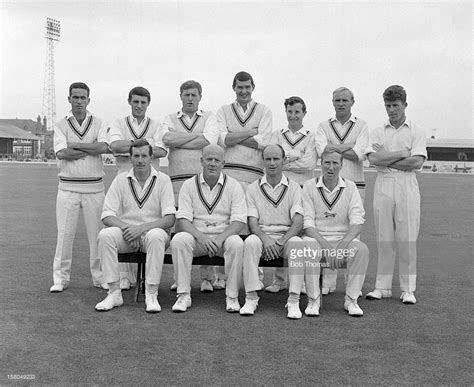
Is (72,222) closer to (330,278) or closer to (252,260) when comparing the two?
(252,260)

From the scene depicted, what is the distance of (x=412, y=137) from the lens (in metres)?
5.96

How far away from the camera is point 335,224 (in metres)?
5.79

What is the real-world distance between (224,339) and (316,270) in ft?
4.09

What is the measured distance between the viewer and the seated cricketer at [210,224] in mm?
5465

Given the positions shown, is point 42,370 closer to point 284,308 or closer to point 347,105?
point 284,308

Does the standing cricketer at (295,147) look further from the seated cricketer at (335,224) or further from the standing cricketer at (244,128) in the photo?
the seated cricketer at (335,224)

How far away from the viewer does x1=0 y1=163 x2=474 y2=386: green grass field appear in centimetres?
379

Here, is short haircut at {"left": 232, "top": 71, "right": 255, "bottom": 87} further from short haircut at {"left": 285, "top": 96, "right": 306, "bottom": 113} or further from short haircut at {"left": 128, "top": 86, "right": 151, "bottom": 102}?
short haircut at {"left": 128, "top": 86, "right": 151, "bottom": 102}

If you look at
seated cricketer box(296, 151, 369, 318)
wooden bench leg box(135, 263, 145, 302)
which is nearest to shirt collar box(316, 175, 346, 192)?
seated cricketer box(296, 151, 369, 318)

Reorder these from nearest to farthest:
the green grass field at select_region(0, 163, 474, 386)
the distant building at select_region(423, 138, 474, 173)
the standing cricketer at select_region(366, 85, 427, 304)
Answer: the green grass field at select_region(0, 163, 474, 386), the standing cricketer at select_region(366, 85, 427, 304), the distant building at select_region(423, 138, 474, 173)

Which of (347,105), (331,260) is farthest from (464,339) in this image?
(347,105)

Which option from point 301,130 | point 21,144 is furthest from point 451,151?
point 301,130

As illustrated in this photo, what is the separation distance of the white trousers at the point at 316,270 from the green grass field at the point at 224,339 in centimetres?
24

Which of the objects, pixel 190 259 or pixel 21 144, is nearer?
pixel 190 259
